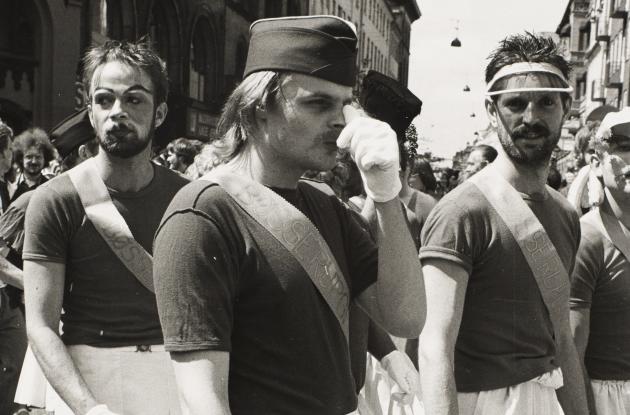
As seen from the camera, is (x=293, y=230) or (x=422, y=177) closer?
(x=293, y=230)

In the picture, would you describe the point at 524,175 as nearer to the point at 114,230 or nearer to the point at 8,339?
the point at 114,230

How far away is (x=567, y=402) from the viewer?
12.2ft

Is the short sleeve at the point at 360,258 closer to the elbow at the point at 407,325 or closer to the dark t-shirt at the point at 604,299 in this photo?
the elbow at the point at 407,325

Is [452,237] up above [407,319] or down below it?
above

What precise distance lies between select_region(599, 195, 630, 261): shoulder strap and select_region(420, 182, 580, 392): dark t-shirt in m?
0.72

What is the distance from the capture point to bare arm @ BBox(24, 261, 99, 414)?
11.6ft

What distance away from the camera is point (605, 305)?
163 inches

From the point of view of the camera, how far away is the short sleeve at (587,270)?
4.07 metres

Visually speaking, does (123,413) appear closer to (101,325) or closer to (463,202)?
(101,325)

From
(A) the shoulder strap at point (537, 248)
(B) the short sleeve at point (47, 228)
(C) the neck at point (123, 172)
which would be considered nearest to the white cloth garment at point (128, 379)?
(B) the short sleeve at point (47, 228)

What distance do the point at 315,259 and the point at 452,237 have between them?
1.08 metres

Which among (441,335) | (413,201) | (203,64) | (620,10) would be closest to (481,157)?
(413,201)

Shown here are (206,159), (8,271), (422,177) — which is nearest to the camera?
(206,159)

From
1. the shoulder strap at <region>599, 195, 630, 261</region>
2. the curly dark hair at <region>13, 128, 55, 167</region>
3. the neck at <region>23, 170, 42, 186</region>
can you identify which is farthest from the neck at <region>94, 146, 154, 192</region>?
the curly dark hair at <region>13, 128, 55, 167</region>
